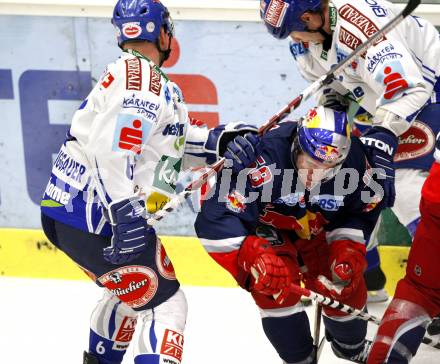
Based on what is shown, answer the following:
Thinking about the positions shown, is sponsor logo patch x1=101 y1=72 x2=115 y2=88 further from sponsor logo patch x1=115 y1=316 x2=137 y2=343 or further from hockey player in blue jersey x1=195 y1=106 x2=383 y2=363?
sponsor logo patch x1=115 y1=316 x2=137 y2=343

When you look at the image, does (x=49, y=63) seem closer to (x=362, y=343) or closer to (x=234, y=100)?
(x=234, y=100)

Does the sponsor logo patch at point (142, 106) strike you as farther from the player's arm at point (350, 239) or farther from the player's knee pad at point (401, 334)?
the player's knee pad at point (401, 334)

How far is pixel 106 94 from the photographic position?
2.72 metres

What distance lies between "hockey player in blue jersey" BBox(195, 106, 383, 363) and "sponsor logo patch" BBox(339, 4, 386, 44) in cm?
45

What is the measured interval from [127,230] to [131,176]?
0.54 ft

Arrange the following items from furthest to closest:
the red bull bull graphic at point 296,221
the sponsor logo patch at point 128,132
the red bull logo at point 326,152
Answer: the red bull bull graphic at point 296,221 → the red bull logo at point 326,152 → the sponsor logo patch at point 128,132

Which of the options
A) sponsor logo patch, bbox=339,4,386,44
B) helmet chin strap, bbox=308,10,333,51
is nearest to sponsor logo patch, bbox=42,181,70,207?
helmet chin strap, bbox=308,10,333,51

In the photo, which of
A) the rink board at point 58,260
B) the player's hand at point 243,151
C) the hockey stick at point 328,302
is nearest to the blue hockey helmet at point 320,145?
the player's hand at point 243,151

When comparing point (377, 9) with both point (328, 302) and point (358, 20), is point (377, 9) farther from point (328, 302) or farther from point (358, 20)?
point (328, 302)

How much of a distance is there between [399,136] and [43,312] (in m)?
1.71

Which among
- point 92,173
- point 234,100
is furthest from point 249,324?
point 92,173

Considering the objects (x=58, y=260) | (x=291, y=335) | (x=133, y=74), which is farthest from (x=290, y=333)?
(x=58, y=260)

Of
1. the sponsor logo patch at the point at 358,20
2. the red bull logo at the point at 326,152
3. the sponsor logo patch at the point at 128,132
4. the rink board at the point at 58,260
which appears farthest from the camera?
the rink board at the point at 58,260

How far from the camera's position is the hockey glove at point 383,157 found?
313 centimetres
